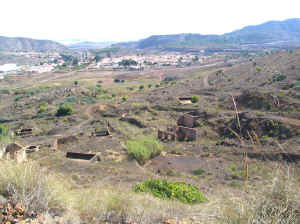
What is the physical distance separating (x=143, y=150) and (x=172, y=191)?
343 inches

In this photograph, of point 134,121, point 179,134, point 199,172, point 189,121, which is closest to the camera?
point 199,172

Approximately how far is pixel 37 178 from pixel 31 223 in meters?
1.35

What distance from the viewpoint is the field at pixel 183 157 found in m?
6.06

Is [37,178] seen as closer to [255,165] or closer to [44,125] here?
[255,165]

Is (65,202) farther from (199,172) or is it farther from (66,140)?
(66,140)

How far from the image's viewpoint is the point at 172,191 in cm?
1143

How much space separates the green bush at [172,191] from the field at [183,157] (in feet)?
2.26

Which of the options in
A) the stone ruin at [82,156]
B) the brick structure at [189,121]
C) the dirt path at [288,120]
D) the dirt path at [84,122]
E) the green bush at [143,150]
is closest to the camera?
the green bush at [143,150]

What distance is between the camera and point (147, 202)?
7.86m

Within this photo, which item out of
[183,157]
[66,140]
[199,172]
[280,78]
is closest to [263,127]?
[183,157]

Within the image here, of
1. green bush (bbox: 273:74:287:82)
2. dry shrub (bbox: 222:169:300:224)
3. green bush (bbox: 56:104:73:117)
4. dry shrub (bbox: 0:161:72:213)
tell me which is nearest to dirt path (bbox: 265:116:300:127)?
dry shrub (bbox: 222:169:300:224)

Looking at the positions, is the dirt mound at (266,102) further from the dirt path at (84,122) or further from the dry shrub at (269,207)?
the dry shrub at (269,207)

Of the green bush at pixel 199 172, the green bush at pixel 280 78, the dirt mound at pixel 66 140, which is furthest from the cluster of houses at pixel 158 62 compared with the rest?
the green bush at pixel 199 172

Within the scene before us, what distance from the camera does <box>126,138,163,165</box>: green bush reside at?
65.2ft
